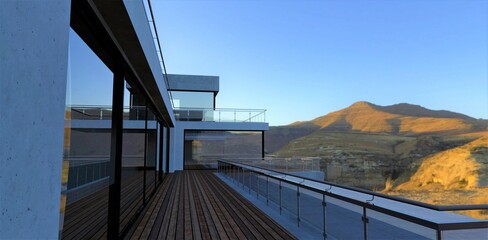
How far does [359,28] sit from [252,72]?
11284mm

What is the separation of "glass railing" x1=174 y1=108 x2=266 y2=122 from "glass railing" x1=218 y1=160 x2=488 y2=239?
12482mm

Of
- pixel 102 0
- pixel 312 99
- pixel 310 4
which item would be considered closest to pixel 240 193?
pixel 102 0

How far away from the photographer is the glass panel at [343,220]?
3.47 meters

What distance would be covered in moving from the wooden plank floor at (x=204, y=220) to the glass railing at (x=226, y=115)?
11.4 metres

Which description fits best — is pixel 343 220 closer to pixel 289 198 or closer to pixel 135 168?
pixel 289 198

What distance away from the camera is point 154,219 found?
5.79m

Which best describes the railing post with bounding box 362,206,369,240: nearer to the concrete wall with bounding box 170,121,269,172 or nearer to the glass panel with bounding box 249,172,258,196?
the glass panel with bounding box 249,172,258,196

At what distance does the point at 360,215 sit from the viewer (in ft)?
11.1

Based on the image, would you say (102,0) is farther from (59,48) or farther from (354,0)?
(354,0)

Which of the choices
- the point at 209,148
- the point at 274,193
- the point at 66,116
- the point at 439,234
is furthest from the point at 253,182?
the point at 209,148

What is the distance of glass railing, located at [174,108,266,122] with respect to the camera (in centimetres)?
1973

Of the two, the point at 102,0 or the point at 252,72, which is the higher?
the point at 252,72

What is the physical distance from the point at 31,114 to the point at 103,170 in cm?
289

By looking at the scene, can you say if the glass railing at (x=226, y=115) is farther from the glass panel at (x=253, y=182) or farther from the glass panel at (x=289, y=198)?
the glass panel at (x=289, y=198)
